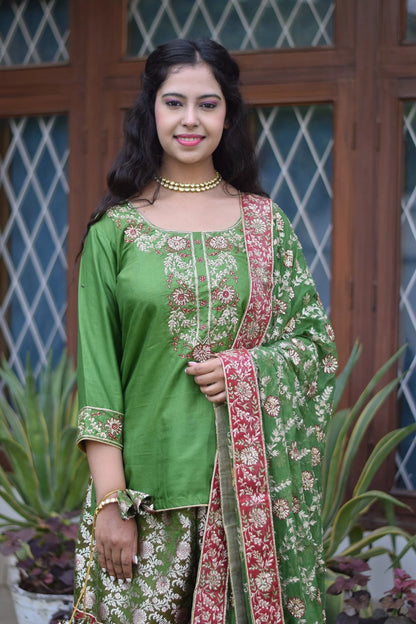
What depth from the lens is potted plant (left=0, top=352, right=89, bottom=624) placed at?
10.5 feet

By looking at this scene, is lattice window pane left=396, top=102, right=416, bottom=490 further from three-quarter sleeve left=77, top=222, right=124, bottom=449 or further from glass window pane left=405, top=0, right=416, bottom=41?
three-quarter sleeve left=77, top=222, right=124, bottom=449

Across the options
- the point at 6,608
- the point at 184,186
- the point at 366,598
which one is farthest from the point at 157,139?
the point at 6,608

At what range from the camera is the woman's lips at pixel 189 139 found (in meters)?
2.01

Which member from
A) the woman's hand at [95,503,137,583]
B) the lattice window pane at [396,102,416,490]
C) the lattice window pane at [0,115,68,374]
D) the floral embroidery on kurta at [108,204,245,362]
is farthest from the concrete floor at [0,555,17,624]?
the floral embroidery on kurta at [108,204,245,362]

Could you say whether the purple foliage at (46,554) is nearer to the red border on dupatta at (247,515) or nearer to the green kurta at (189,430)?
the green kurta at (189,430)

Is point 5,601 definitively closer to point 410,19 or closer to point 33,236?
point 33,236

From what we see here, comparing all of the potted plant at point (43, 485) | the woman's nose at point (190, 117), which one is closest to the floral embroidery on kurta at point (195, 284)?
the woman's nose at point (190, 117)

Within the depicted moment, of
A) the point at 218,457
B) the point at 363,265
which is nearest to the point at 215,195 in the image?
the point at 218,457

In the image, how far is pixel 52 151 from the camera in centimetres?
413

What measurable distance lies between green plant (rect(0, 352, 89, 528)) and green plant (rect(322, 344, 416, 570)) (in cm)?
90

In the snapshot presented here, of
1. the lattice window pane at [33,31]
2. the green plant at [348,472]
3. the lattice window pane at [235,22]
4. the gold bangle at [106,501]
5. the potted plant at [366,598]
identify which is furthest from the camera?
the lattice window pane at [33,31]

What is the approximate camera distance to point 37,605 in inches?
124

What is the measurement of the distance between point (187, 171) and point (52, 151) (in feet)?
7.14

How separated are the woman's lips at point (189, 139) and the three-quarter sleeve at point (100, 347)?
0.78ft
